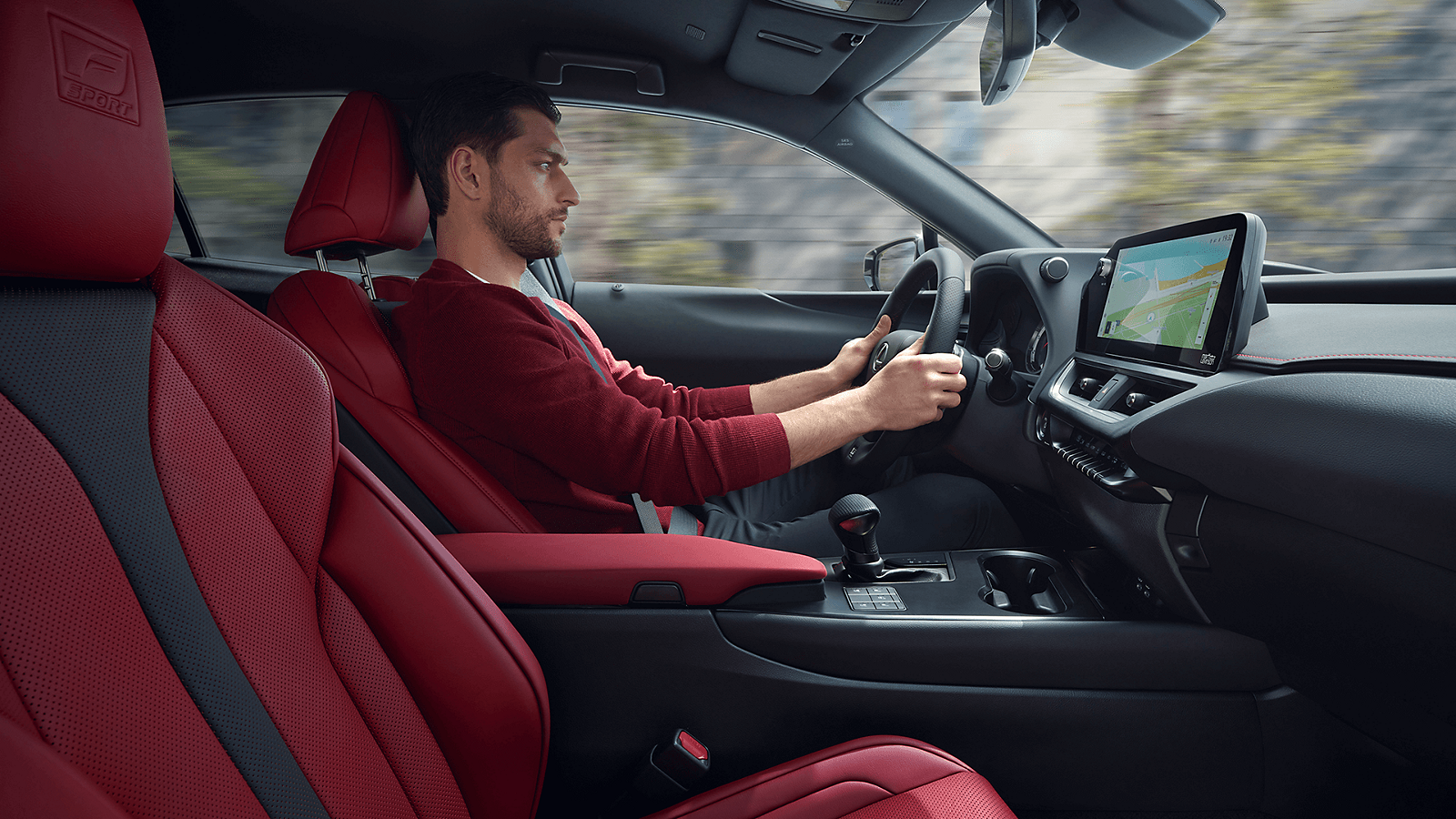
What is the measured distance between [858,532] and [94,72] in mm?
1021

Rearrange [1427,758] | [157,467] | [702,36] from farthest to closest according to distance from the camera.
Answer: [702,36], [1427,758], [157,467]

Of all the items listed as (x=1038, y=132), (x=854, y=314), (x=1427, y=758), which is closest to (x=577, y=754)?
(x=1427, y=758)

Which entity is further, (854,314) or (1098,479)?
(854,314)

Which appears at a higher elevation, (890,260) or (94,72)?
(94,72)

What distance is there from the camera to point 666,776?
3.15 feet

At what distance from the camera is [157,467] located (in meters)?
0.60

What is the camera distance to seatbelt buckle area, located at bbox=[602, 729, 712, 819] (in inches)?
37.8

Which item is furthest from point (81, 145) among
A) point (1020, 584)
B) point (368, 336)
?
point (1020, 584)

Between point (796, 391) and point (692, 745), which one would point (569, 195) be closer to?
point (796, 391)

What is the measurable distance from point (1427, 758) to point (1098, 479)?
0.46 metres

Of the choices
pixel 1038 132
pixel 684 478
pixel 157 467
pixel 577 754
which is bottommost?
pixel 577 754

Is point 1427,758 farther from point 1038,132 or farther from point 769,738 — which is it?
point 1038,132

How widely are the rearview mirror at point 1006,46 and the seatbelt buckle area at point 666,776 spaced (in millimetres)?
1081

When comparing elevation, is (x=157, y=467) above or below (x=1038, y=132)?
below
